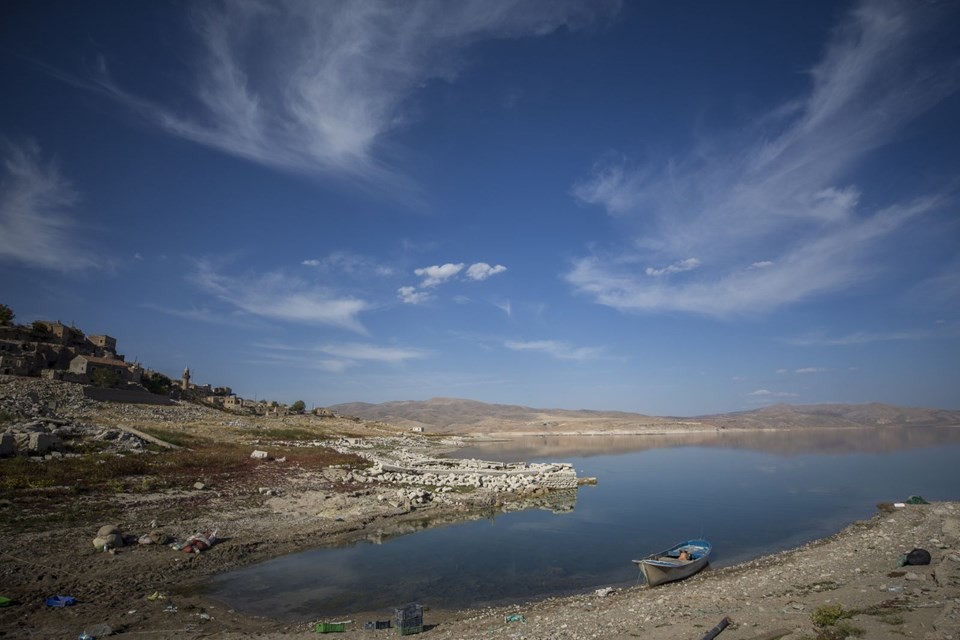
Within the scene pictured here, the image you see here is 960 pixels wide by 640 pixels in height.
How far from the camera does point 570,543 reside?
20812 millimetres

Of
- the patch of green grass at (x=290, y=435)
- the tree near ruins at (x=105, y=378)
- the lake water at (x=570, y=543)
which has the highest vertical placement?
the tree near ruins at (x=105, y=378)

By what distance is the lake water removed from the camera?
1417 cm

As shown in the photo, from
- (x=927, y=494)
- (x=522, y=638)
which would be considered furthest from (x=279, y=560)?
(x=927, y=494)

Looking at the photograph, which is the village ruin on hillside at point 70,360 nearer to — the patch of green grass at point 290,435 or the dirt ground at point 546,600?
the patch of green grass at point 290,435

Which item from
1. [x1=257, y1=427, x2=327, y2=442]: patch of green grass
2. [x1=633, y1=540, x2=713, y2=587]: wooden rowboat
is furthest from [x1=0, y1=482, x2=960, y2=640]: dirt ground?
[x1=257, y1=427, x2=327, y2=442]: patch of green grass

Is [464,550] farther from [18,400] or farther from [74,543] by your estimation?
[18,400]

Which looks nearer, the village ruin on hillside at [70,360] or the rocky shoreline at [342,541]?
the rocky shoreline at [342,541]

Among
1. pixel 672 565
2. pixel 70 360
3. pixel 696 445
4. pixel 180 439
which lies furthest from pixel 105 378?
pixel 696 445

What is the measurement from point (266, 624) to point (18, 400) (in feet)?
114

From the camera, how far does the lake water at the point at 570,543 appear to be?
46.5 feet

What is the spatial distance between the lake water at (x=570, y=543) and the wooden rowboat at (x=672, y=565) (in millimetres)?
984

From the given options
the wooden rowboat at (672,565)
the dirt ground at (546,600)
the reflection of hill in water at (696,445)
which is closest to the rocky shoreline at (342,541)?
the dirt ground at (546,600)

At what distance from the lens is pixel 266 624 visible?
1159 centimetres

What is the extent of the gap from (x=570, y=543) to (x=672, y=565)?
6293 millimetres
